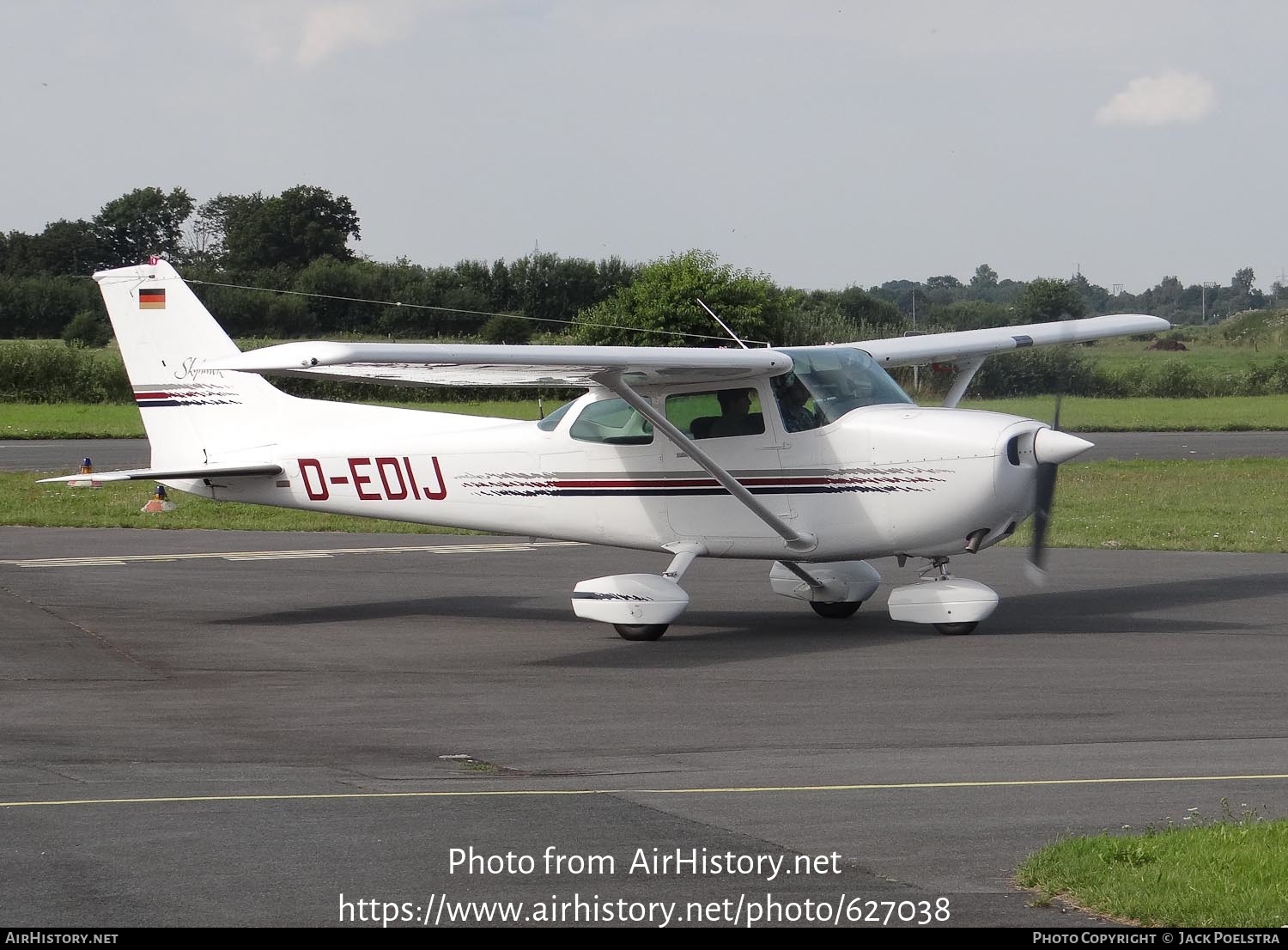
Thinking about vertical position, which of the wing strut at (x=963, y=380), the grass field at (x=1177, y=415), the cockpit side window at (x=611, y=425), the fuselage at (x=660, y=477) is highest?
the wing strut at (x=963, y=380)

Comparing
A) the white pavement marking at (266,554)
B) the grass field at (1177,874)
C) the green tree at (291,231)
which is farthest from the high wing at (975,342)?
the green tree at (291,231)

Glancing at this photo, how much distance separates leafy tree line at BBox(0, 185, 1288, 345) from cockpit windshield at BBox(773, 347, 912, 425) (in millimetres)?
24077

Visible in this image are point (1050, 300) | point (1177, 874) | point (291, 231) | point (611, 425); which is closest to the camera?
point (1177, 874)

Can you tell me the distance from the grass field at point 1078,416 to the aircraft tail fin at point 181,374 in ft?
81.5

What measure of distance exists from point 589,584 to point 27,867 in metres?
7.42

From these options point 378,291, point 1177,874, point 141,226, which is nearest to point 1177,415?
point 378,291

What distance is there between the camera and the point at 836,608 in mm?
14477

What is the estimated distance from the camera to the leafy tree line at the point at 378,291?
45875 mm

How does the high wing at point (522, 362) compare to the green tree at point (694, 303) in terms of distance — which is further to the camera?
the green tree at point (694, 303)

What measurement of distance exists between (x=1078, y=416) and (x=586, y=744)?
144ft

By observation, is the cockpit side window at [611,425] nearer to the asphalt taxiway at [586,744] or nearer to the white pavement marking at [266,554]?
the asphalt taxiway at [586,744]

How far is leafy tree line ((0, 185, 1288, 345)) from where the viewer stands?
151 ft

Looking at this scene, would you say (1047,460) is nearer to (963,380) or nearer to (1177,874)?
(963,380)

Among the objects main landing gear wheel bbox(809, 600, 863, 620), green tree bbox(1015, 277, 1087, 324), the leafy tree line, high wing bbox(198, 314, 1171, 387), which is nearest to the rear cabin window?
high wing bbox(198, 314, 1171, 387)
